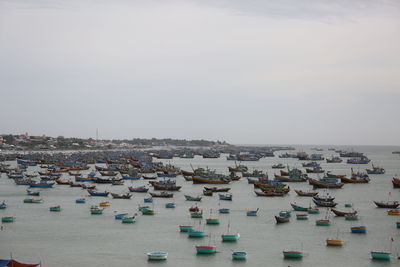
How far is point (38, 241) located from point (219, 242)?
9794mm

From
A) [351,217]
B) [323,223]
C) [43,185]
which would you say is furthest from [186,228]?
[43,185]

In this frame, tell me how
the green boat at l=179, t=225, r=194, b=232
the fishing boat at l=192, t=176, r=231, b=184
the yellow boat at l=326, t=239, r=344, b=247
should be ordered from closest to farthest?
1. the yellow boat at l=326, t=239, r=344, b=247
2. the green boat at l=179, t=225, r=194, b=232
3. the fishing boat at l=192, t=176, r=231, b=184

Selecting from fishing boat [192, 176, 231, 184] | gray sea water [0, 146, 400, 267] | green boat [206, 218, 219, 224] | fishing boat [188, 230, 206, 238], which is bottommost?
gray sea water [0, 146, 400, 267]

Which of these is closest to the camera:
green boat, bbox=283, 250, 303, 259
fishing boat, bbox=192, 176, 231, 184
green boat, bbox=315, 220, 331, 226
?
→ green boat, bbox=283, 250, 303, 259

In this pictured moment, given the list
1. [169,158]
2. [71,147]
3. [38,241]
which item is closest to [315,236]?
[38,241]

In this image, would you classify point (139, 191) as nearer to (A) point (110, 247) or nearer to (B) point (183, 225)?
(B) point (183, 225)

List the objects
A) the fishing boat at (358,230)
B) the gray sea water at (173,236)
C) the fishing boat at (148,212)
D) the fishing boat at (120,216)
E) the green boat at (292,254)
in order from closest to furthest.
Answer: the gray sea water at (173,236) → the green boat at (292,254) → the fishing boat at (358,230) → the fishing boat at (120,216) → the fishing boat at (148,212)

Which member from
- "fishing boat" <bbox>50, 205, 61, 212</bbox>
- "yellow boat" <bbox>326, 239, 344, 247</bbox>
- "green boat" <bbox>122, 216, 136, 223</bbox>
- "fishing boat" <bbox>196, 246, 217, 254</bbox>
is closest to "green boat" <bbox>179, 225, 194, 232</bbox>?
"green boat" <bbox>122, 216, 136, 223</bbox>

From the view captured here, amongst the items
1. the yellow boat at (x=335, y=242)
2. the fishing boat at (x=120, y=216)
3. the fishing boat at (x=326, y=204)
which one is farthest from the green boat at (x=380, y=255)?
the fishing boat at (x=120, y=216)

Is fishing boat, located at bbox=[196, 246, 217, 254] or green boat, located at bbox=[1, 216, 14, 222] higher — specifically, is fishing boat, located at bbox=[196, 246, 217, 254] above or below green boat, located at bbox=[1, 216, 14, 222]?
below

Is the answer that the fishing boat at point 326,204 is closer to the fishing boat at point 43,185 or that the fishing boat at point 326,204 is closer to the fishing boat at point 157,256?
the fishing boat at point 157,256

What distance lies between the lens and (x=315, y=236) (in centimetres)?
3089

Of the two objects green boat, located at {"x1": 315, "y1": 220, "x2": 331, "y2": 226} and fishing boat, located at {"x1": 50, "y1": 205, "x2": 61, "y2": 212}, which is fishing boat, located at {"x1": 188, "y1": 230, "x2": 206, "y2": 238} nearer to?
green boat, located at {"x1": 315, "y1": 220, "x2": 331, "y2": 226}

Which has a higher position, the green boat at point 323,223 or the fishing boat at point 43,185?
the fishing boat at point 43,185
